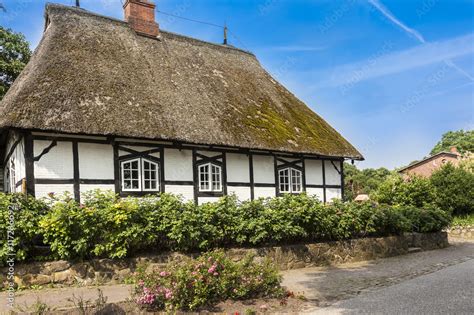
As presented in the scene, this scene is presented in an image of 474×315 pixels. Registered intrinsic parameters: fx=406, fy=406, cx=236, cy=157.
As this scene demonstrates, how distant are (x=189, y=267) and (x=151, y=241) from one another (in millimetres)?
2368

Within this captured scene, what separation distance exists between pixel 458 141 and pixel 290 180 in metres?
51.9

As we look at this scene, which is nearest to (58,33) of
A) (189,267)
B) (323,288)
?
(189,267)

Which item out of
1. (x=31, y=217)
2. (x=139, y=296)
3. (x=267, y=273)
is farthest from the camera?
(x=31, y=217)

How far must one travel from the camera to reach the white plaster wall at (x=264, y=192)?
48.7 feet

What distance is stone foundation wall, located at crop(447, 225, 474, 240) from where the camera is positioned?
20344 mm

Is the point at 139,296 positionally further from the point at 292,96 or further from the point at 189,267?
the point at 292,96

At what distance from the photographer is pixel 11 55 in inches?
825

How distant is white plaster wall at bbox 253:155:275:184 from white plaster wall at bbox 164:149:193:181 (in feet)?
8.72

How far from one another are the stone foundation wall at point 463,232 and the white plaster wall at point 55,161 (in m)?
18.5

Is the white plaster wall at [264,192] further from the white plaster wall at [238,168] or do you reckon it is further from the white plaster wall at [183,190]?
the white plaster wall at [183,190]

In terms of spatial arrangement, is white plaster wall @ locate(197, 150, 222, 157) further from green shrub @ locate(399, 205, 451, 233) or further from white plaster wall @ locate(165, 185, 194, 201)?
green shrub @ locate(399, 205, 451, 233)

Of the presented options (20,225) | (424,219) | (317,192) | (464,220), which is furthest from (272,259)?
(464,220)

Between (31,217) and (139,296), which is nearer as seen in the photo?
(139,296)

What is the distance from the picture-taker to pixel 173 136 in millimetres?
12102
